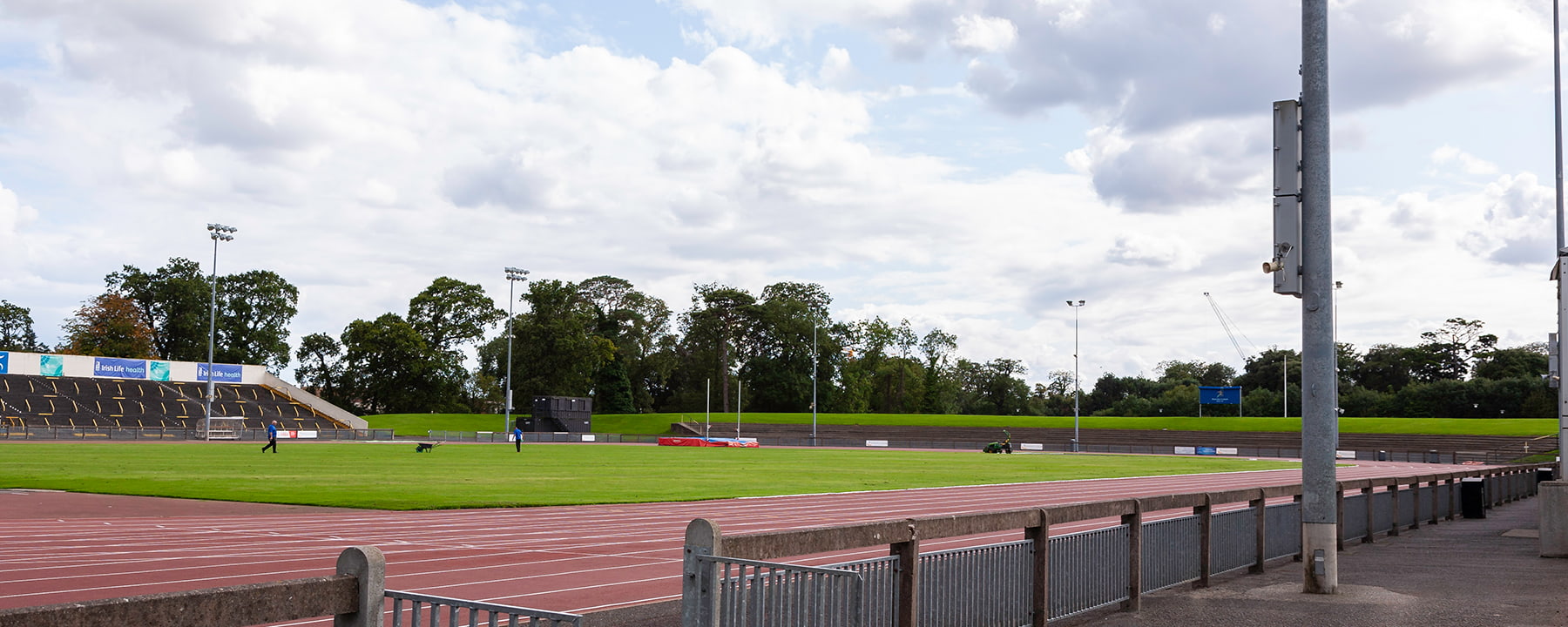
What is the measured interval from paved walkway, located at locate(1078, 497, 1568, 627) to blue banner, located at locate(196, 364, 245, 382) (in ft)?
322

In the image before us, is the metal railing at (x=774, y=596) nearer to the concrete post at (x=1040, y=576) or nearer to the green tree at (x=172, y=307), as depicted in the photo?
the concrete post at (x=1040, y=576)

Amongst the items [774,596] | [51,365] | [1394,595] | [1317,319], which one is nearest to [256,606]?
[774,596]

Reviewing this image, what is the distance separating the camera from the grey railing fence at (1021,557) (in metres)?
5.57

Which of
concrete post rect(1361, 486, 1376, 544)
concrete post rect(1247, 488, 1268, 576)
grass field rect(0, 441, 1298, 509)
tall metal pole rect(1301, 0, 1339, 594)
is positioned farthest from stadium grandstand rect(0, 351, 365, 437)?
tall metal pole rect(1301, 0, 1339, 594)

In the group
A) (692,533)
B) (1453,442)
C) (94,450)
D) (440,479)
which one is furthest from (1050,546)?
(1453,442)

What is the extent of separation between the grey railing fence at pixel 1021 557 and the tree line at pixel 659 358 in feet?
327

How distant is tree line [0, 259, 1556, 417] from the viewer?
119312 millimetres

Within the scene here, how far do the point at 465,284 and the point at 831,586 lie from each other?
126 m

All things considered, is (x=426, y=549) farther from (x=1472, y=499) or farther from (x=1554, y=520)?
(x=1472, y=499)

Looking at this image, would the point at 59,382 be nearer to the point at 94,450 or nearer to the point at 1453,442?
the point at 94,450

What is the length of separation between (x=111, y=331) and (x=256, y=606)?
126535 mm

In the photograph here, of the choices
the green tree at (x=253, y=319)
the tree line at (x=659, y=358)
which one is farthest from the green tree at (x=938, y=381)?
the green tree at (x=253, y=319)

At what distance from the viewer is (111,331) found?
377 feet

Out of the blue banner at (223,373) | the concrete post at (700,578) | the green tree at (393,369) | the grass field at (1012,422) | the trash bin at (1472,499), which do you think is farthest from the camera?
the green tree at (393,369)
